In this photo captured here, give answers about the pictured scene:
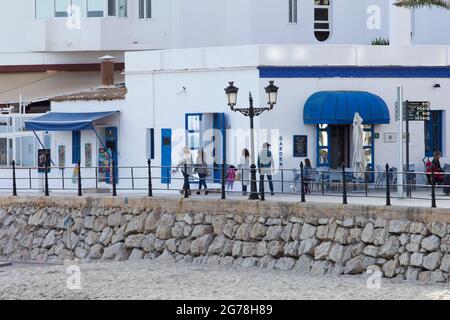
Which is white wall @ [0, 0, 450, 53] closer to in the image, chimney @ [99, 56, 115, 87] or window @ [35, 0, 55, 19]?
window @ [35, 0, 55, 19]

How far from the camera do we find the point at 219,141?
4172cm

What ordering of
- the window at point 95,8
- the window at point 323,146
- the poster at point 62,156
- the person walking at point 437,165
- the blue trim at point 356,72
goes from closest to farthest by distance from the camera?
the person walking at point 437,165 < the blue trim at point 356,72 < the window at point 323,146 < the poster at point 62,156 < the window at point 95,8

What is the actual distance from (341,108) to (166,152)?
542cm

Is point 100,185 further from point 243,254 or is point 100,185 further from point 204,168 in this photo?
point 243,254

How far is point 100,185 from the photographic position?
44.8 meters

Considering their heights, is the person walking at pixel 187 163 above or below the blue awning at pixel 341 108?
below

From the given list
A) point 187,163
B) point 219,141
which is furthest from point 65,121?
point 187,163

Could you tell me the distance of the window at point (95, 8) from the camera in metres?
56.6

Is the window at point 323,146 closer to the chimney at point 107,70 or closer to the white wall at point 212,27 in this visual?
the chimney at point 107,70

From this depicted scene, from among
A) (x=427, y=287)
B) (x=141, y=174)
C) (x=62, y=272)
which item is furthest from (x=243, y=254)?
(x=141, y=174)

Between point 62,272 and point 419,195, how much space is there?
8.56 m

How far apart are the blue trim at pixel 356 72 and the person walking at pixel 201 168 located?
2.76m

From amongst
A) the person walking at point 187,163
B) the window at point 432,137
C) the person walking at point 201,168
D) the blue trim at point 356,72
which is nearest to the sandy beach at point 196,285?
the person walking at point 201,168

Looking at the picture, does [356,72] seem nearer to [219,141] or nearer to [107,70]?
[219,141]
